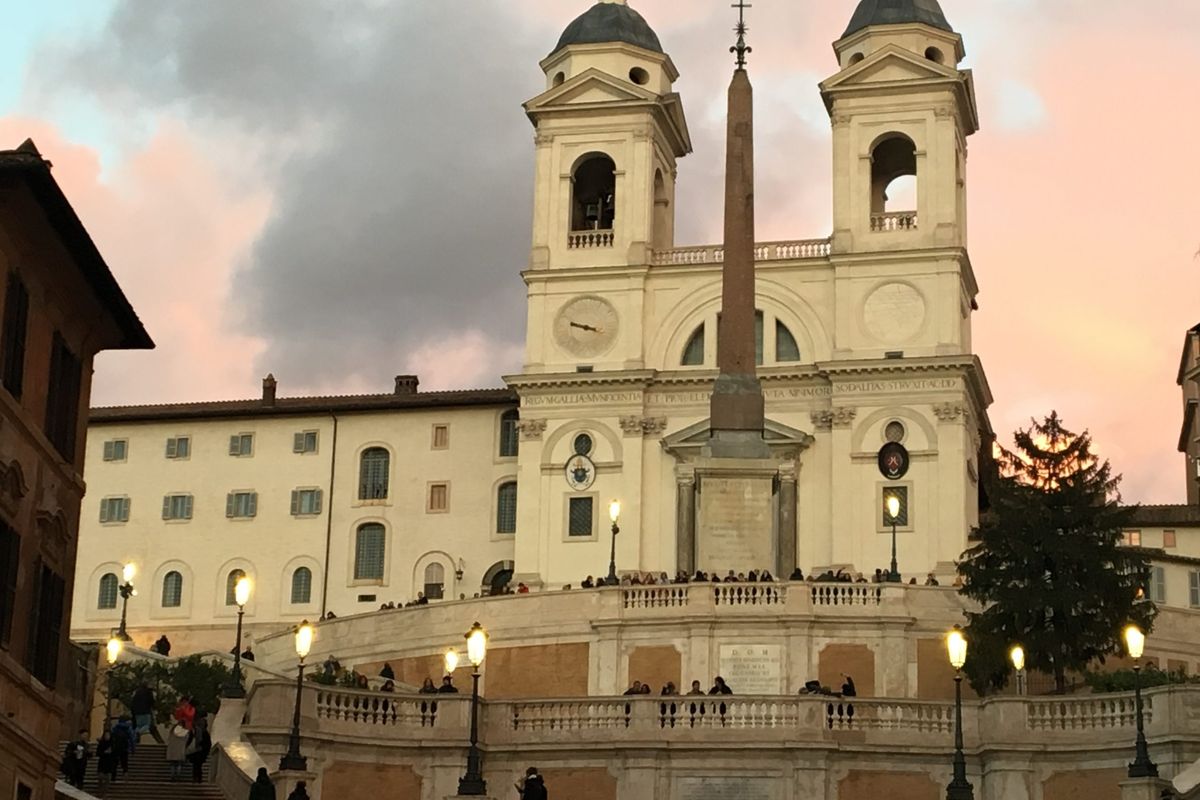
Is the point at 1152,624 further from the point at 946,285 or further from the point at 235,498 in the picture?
the point at 235,498

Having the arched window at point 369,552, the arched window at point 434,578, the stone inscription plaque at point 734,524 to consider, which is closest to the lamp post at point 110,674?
the stone inscription plaque at point 734,524

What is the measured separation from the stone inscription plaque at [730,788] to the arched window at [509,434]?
4660 cm

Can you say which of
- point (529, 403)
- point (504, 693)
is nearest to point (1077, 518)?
point (504, 693)

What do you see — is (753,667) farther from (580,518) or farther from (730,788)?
(580,518)

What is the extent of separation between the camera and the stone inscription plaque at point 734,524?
226 ft

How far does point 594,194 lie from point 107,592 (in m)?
23.5

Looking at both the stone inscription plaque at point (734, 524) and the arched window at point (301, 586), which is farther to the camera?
the arched window at point (301, 586)

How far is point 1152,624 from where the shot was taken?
61.9m

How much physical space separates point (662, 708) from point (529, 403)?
141ft

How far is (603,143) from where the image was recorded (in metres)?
92.3

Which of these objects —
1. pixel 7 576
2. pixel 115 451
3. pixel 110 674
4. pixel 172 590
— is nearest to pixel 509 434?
pixel 172 590

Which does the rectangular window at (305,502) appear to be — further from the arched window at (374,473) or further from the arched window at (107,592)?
the arched window at (107,592)

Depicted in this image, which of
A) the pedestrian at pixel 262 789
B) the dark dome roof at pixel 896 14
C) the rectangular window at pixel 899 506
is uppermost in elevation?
the dark dome roof at pixel 896 14

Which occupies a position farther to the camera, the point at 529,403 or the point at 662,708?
the point at 529,403
